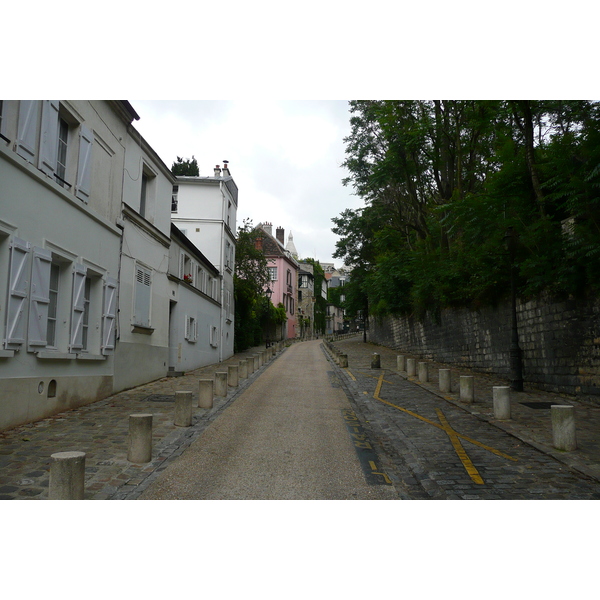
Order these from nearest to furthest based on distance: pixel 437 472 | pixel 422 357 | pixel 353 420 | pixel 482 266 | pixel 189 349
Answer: pixel 437 472, pixel 353 420, pixel 482 266, pixel 189 349, pixel 422 357

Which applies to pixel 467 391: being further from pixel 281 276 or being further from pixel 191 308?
pixel 281 276

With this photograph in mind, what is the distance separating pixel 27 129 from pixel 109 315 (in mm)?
4974

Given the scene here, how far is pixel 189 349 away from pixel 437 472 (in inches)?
613

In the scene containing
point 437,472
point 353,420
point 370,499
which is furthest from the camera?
point 353,420

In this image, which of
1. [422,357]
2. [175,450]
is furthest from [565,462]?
[422,357]

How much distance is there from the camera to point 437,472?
6602 mm

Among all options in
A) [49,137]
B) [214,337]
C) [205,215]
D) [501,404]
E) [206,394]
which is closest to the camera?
[49,137]

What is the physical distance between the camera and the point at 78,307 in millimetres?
10617

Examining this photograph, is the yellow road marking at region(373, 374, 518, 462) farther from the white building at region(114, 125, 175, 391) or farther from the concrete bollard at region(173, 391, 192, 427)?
the white building at region(114, 125, 175, 391)

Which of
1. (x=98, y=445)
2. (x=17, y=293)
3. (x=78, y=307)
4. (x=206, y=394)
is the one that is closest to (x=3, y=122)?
(x=17, y=293)

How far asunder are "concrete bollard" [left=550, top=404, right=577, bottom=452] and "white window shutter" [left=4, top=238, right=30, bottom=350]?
8.59 m

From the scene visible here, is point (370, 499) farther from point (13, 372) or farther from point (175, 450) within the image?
point (13, 372)

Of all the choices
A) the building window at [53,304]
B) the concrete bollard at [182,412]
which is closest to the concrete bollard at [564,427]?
the concrete bollard at [182,412]

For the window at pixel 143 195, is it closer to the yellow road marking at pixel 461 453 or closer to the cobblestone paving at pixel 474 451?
the cobblestone paving at pixel 474 451
